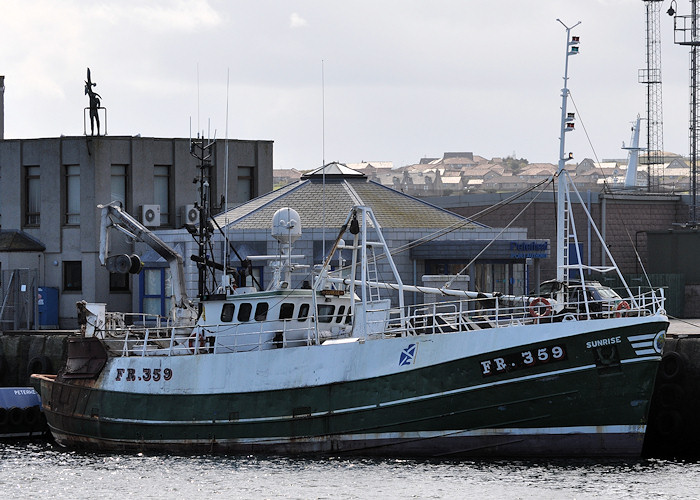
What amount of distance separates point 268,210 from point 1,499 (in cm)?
2333

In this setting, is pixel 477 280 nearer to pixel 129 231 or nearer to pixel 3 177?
pixel 129 231

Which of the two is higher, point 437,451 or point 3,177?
point 3,177

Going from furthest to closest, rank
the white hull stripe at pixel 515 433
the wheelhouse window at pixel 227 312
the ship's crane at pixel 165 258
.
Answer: the ship's crane at pixel 165 258
the wheelhouse window at pixel 227 312
the white hull stripe at pixel 515 433

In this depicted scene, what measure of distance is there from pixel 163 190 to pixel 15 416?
18187mm

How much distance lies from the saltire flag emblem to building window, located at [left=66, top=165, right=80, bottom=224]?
2668 centimetres

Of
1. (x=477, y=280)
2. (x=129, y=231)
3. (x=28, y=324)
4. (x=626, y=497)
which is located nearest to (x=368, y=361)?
(x=626, y=497)

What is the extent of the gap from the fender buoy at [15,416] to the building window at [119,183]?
1645 cm

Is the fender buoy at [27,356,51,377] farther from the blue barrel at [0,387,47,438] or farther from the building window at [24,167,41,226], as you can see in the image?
the building window at [24,167,41,226]

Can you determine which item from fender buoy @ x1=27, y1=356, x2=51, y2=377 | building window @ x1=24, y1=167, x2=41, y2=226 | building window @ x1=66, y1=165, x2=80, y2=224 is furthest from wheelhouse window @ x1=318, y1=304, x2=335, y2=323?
building window @ x1=24, y1=167, x2=41, y2=226

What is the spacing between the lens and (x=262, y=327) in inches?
1244

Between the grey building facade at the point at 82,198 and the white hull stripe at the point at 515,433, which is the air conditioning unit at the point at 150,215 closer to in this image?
the grey building facade at the point at 82,198

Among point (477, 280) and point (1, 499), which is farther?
point (477, 280)

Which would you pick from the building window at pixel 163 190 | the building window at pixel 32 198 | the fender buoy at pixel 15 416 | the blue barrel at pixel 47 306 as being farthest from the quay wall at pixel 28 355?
the building window at pixel 163 190

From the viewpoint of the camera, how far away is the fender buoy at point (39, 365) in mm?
41688
